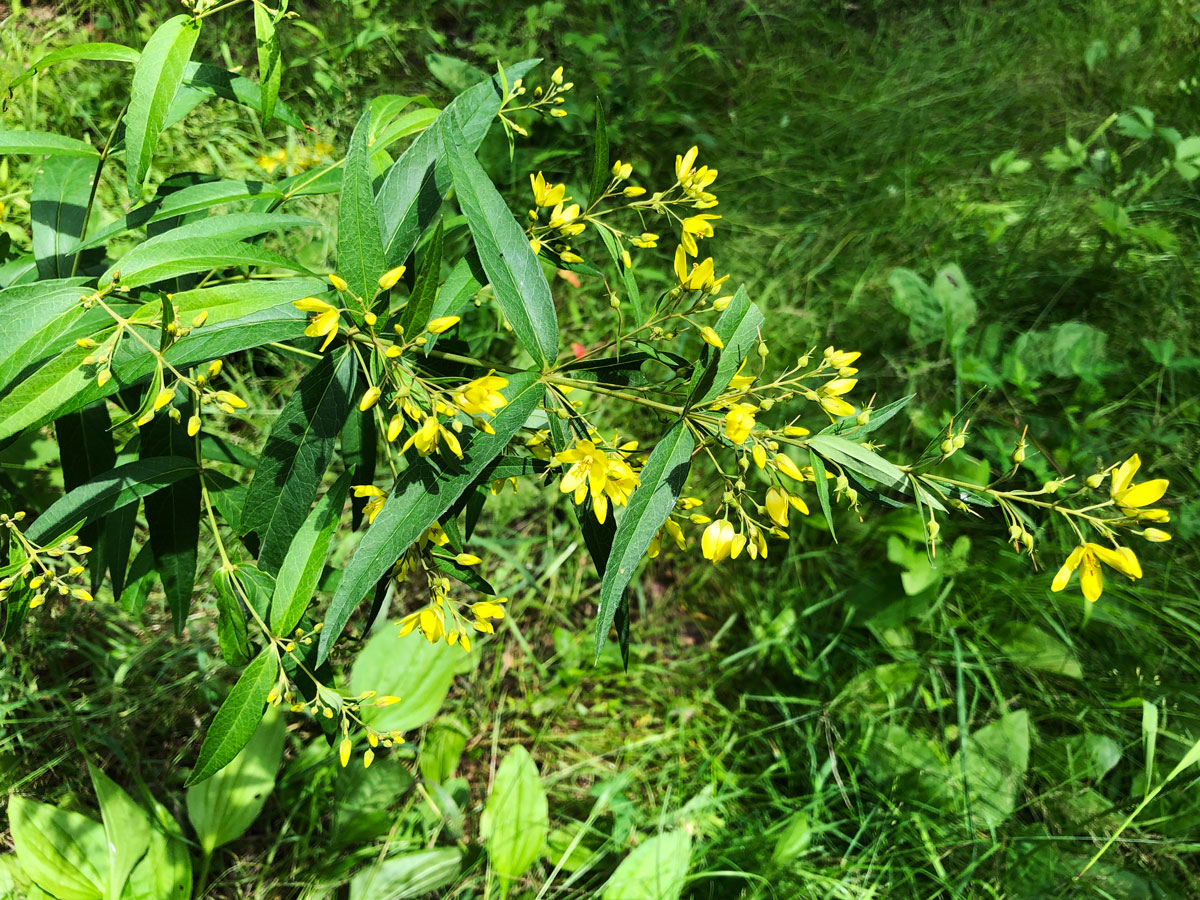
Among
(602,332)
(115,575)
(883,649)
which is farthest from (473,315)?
(883,649)

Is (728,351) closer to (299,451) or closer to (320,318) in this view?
(320,318)

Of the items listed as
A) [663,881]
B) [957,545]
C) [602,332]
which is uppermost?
[602,332]

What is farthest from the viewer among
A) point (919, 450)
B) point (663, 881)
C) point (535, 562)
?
point (919, 450)

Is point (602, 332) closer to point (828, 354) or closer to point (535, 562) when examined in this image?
point (535, 562)

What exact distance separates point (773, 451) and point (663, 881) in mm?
1610

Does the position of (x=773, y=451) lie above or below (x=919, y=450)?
above

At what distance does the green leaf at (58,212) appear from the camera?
133 cm

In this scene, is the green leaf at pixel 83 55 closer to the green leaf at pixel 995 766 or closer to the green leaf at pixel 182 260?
the green leaf at pixel 182 260

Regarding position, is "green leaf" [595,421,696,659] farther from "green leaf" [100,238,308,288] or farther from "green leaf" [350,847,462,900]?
"green leaf" [350,847,462,900]

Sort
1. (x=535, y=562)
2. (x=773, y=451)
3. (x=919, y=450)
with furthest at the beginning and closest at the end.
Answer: (x=919, y=450) → (x=535, y=562) → (x=773, y=451)

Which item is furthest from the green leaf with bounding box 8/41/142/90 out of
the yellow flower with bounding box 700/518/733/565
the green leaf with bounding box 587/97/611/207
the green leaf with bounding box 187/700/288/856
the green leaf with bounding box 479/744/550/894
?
the green leaf with bounding box 479/744/550/894

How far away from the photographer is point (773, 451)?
1.01 metres

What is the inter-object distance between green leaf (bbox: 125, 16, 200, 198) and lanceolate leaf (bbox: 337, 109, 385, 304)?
0.36 meters

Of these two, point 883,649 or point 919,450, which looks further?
point 919,450
